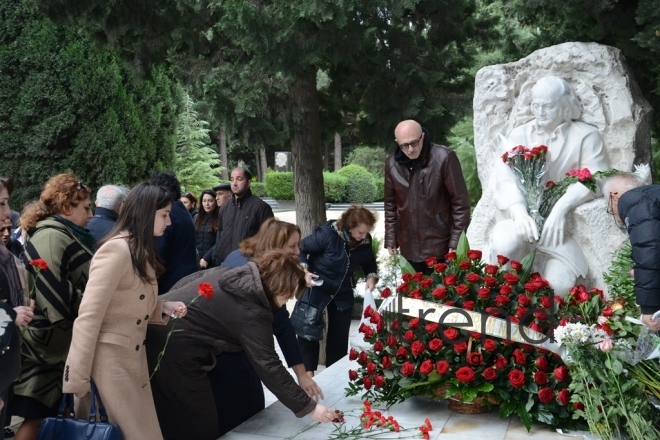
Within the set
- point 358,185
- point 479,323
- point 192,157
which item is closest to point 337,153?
point 358,185

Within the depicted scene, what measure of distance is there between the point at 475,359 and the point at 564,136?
207 cm

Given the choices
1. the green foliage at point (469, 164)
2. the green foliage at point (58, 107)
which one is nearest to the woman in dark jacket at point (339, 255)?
the green foliage at point (469, 164)

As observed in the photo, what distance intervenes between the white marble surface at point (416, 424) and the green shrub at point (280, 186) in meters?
24.2

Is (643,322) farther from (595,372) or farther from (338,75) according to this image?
(338,75)

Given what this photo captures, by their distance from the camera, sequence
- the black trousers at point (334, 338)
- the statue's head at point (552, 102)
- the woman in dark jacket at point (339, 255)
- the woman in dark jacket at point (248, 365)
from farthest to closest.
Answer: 1. the black trousers at point (334, 338)
2. the woman in dark jacket at point (339, 255)
3. the statue's head at point (552, 102)
4. the woman in dark jacket at point (248, 365)

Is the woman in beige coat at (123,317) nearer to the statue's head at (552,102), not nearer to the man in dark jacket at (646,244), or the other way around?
the man in dark jacket at (646,244)

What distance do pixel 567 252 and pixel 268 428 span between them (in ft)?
7.45

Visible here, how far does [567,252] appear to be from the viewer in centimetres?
462

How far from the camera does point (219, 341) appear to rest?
349cm

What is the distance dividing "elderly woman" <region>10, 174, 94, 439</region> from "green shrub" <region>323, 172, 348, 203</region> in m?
24.0

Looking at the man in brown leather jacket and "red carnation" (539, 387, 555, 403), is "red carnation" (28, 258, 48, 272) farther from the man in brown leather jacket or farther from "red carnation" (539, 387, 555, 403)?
the man in brown leather jacket

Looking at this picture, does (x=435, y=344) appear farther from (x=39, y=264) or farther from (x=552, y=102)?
(x=552, y=102)

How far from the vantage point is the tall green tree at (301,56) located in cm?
585

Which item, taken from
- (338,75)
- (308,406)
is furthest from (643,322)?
(338,75)
